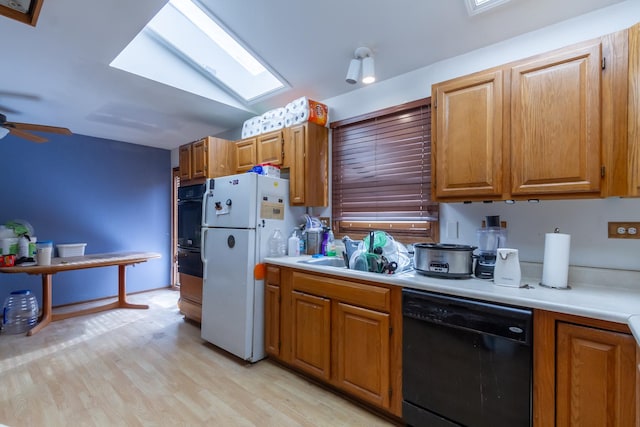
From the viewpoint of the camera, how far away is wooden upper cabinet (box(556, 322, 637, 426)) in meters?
1.14

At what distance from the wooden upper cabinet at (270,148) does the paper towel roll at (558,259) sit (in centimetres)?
222

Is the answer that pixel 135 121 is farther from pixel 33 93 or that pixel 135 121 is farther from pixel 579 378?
pixel 579 378

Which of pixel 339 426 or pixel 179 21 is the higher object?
pixel 179 21

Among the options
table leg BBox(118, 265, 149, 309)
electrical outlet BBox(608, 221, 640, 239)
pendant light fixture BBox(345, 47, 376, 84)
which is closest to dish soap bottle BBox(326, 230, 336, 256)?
pendant light fixture BBox(345, 47, 376, 84)

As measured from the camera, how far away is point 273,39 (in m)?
A: 2.43

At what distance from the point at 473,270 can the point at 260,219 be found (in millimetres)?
1681

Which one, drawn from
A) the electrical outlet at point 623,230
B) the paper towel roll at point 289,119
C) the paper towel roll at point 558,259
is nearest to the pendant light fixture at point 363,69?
the paper towel roll at point 289,119

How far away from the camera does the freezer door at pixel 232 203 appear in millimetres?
2539

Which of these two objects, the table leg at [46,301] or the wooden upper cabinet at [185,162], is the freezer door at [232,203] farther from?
the table leg at [46,301]

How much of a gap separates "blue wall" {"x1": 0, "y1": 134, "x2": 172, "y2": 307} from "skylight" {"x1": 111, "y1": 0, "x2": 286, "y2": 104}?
2.36m

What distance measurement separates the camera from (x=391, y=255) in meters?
2.07

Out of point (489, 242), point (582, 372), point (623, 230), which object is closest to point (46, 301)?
point (489, 242)

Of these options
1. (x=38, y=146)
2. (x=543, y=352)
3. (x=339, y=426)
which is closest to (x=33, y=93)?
(x=38, y=146)

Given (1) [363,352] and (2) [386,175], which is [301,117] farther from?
(1) [363,352]
